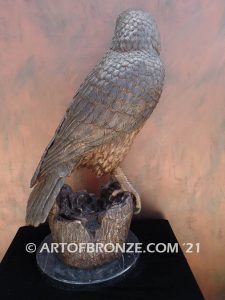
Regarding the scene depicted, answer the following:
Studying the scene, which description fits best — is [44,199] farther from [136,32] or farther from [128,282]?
[136,32]

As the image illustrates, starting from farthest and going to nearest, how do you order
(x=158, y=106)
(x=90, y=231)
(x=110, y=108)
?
(x=158, y=106), (x=90, y=231), (x=110, y=108)

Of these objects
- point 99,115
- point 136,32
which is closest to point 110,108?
point 99,115

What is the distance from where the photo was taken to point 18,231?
120 centimetres

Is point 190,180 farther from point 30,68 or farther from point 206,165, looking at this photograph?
point 30,68

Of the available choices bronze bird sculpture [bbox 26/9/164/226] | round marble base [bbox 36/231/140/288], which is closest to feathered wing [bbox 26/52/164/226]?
bronze bird sculpture [bbox 26/9/164/226]

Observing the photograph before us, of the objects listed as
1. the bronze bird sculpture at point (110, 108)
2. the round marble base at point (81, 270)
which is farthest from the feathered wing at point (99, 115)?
the round marble base at point (81, 270)

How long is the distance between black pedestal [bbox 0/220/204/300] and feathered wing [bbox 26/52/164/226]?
0.21m

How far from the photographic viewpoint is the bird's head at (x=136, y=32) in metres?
0.83

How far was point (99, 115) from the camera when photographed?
81 centimetres

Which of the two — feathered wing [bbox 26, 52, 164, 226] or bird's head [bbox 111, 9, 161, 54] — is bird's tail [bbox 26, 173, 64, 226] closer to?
feathered wing [bbox 26, 52, 164, 226]

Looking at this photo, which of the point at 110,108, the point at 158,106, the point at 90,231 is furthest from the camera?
the point at 158,106

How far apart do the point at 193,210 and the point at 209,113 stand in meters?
0.42

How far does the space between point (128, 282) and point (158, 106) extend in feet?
2.05

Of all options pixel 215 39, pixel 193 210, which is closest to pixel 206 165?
pixel 193 210
